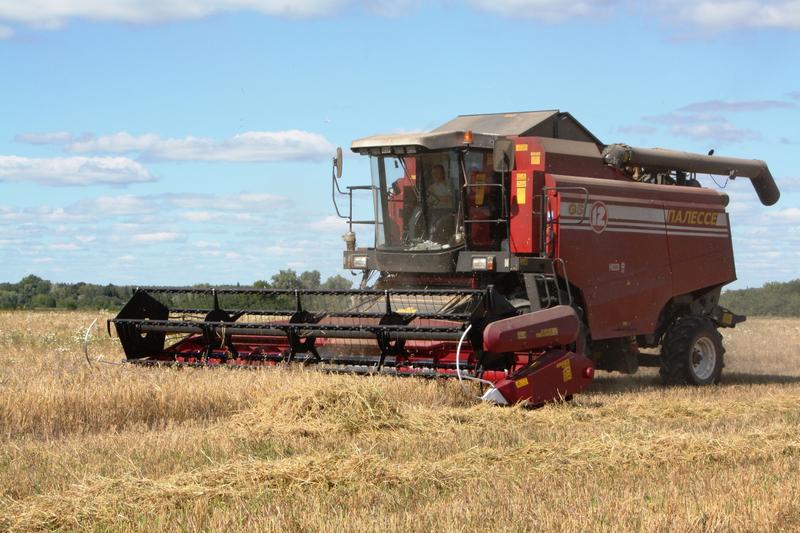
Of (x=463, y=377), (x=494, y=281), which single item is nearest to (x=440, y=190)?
(x=494, y=281)

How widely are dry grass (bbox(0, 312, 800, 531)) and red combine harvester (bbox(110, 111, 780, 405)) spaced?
0.54 meters

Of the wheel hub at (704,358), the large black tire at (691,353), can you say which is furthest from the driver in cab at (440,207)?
the wheel hub at (704,358)

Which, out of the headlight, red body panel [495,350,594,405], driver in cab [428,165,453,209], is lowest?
red body panel [495,350,594,405]

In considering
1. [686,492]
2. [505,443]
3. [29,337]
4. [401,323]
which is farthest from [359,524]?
[29,337]

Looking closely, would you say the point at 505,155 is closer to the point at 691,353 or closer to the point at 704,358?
the point at 691,353

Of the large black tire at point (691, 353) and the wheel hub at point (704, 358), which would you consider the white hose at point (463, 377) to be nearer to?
the large black tire at point (691, 353)

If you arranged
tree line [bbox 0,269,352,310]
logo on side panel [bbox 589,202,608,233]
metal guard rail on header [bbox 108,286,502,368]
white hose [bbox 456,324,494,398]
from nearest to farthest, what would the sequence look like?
white hose [bbox 456,324,494,398], metal guard rail on header [bbox 108,286,502,368], logo on side panel [bbox 589,202,608,233], tree line [bbox 0,269,352,310]

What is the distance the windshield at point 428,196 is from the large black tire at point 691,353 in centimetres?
253

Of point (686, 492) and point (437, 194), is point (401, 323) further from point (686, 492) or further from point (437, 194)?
point (686, 492)

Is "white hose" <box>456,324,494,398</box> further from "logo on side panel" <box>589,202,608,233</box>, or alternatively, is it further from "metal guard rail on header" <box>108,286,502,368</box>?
"logo on side panel" <box>589,202,608,233</box>

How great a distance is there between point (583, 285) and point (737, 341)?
8683 mm

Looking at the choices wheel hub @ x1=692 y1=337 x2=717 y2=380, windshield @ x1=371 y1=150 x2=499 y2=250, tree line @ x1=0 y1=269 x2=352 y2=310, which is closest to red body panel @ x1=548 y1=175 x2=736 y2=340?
wheel hub @ x1=692 y1=337 x2=717 y2=380

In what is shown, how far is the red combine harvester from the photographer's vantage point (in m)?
8.81

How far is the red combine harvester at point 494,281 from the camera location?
28.9ft
